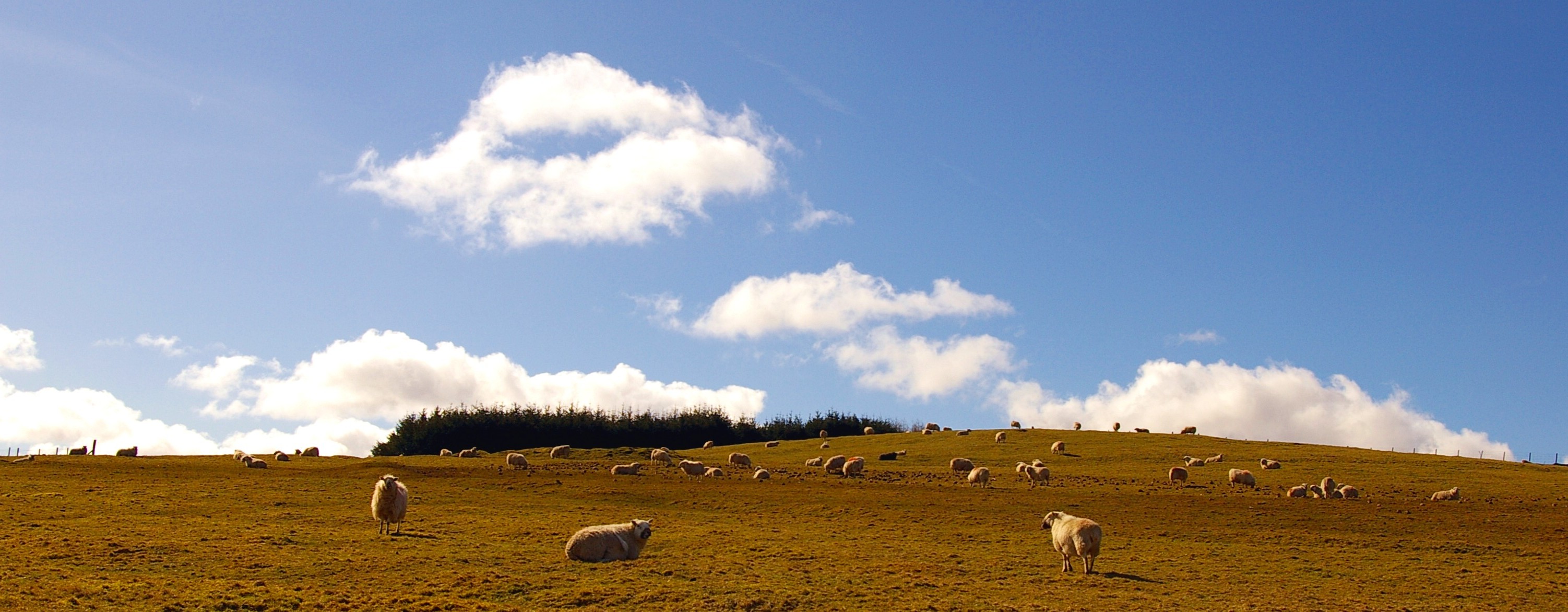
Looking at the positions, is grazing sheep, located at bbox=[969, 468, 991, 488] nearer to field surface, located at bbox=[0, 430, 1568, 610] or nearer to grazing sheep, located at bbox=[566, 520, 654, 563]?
field surface, located at bbox=[0, 430, 1568, 610]

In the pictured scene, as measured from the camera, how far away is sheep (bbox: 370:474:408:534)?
28.2m

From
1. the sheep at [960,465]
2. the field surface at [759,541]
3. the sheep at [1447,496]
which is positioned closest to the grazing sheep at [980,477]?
the field surface at [759,541]

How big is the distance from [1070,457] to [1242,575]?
34.9 metres

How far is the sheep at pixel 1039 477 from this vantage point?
Result: 46.6 m

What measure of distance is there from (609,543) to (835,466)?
2868 centimetres

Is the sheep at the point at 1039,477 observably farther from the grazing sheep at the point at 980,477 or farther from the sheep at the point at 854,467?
the sheep at the point at 854,467

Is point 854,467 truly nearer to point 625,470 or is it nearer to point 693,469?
point 693,469

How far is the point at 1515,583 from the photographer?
25.7 metres

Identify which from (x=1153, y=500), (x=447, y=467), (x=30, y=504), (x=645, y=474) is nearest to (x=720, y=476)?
(x=645, y=474)

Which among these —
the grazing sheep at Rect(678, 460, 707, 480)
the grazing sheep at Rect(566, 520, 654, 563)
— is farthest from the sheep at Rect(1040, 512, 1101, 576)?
the grazing sheep at Rect(678, 460, 707, 480)

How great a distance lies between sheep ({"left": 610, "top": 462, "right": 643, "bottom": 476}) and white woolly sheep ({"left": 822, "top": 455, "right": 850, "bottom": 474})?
906 centimetres

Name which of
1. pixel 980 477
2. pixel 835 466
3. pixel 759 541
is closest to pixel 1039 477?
pixel 980 477

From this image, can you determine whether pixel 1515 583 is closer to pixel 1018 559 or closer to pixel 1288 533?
pixel 1288 533

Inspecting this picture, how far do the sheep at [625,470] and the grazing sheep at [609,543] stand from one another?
2163 centimetres
